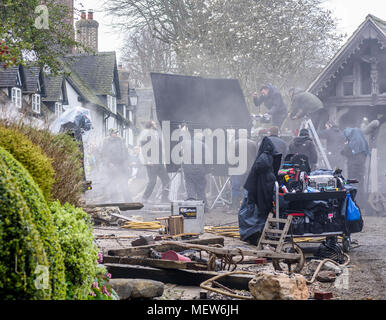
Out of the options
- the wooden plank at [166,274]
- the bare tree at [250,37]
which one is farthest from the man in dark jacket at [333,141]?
the wooden plank at [166,274]

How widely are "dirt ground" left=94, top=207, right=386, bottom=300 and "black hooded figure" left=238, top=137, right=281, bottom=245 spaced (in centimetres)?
36

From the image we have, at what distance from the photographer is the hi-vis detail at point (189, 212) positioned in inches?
447

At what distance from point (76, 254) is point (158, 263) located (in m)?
2.65

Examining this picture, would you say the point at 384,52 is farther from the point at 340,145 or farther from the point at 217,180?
the point at 217,180

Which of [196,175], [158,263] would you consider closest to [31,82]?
[196,175]

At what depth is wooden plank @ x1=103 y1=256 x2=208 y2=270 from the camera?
677 cm

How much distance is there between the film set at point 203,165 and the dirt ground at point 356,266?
0.14ft

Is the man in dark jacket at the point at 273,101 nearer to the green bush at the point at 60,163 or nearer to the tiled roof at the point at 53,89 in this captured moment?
the green bush at the point at 60,163

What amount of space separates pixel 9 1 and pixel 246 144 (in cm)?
758

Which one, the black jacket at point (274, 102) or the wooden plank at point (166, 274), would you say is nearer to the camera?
the wooden plank at point (166, 274)

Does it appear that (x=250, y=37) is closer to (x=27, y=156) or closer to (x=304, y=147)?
(x=304, y=147)

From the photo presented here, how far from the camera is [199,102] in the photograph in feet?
61.4
